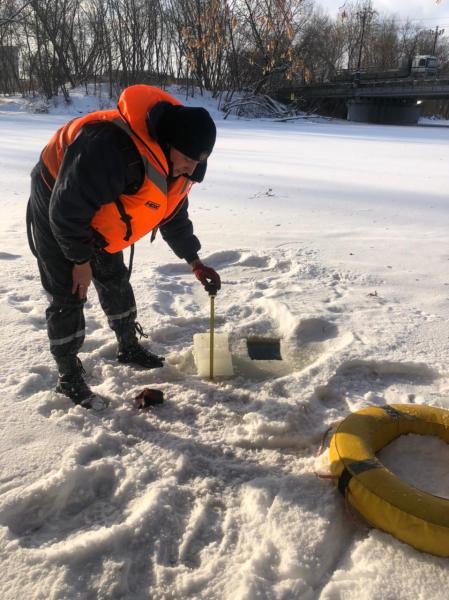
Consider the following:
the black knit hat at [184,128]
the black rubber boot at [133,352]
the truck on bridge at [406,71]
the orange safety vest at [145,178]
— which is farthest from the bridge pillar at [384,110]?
the black knit hat at [184,128]

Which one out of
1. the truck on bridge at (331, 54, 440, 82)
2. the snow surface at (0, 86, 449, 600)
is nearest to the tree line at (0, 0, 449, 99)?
the truck on bridge at (331, 54, 440, 82)

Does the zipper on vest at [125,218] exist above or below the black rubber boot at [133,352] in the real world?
above

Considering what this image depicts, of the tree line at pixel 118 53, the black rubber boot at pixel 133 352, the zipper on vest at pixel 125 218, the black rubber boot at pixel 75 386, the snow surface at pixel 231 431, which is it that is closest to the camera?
the snow surface at pixel 231 431

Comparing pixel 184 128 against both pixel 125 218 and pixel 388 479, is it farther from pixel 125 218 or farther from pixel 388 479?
pixel 388 479

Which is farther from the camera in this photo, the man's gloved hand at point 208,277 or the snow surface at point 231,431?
the man's gloved hand at point 208,277

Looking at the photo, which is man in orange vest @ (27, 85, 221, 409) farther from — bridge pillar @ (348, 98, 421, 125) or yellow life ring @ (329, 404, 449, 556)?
bridge pillar @ (348, 98, 421, 125)

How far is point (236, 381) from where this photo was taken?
2779 mm

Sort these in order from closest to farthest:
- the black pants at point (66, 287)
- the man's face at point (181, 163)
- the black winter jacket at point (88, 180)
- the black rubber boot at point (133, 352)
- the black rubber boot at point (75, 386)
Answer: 1. the black winter jacket at point (88, 180)
2. the man's face at point (181, 163)
3. the black pants at point (66, 287)
4. the black rubber boot at point (75, 386)
5. the black rubber boot at point (133, 352)

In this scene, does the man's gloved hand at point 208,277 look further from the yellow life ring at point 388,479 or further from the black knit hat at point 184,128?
the yellow life ring at point 388,479

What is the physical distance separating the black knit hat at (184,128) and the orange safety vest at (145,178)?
5 centimetres

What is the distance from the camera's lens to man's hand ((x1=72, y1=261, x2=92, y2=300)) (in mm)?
2168

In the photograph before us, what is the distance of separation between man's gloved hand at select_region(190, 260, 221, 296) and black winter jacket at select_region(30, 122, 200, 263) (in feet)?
2.63

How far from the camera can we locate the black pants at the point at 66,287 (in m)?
2.24

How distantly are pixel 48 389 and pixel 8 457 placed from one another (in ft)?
1.79
